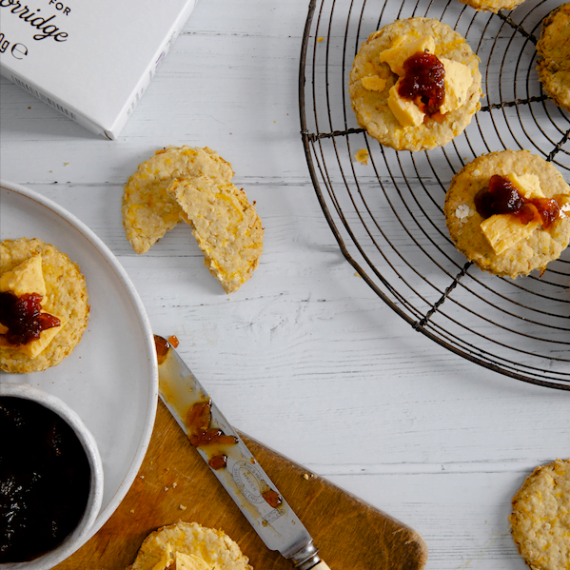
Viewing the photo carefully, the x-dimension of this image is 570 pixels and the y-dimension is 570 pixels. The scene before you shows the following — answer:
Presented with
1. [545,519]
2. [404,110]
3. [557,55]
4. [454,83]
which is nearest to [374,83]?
[404,110]

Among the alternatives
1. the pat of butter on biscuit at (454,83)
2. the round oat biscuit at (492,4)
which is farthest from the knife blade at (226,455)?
the round oat biscuit at (492,4)

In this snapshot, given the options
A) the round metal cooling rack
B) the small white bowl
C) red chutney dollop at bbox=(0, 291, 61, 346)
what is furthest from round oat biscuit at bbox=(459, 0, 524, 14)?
the small white bowl

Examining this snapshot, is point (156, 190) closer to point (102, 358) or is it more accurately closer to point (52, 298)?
point (52, 298)

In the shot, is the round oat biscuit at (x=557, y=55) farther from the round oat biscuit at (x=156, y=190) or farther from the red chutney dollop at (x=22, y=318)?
the red chutney dollop at (x=22, y=318)

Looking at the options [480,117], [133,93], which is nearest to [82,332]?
[133,93]

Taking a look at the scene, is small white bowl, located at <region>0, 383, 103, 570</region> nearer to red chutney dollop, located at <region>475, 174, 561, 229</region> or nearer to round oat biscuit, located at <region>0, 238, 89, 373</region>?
round oat biscuit, located at <region>0, 238, 89, 373</region>
